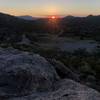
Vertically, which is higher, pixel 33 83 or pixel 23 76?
pixel 23 76

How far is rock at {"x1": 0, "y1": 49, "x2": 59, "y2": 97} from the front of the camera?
7586mm

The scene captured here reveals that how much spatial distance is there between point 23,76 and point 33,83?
307 millimetres

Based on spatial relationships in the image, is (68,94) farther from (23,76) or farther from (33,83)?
(23,76)

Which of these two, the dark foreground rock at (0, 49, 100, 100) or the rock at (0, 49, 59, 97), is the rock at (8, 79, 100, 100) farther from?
the rock at (0, 49, 59, 97)

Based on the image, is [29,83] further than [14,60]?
No

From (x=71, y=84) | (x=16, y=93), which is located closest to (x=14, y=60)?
(x=16, y=93)

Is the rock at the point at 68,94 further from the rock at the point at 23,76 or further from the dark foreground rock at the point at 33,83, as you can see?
the rock at the point at 23,76

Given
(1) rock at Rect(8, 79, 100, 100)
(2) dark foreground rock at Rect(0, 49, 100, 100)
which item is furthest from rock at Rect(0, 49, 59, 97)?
(1) rock at Rect(8, 79, 100, 100)

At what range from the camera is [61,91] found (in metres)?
7.35

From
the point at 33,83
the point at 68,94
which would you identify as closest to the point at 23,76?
the point at 33,83

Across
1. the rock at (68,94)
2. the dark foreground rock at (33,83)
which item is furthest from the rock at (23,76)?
the rock at (68,94)

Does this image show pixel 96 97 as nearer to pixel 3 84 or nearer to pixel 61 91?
pixel 61 91

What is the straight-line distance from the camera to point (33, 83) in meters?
7.70

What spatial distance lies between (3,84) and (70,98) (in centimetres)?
182
